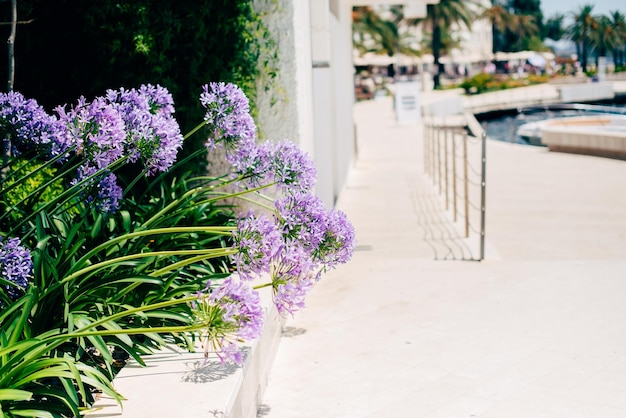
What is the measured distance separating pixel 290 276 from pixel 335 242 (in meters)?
Result: 0.30

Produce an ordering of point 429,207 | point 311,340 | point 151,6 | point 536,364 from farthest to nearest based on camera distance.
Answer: point 429,207, point 151,6, point 311,340, point 536,364

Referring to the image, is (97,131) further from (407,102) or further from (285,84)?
(407,102)

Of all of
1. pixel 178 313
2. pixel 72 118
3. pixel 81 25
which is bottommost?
pixel 178 313

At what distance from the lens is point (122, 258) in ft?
10.9

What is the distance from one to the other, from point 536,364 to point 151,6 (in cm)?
382

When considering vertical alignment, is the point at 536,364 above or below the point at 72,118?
below

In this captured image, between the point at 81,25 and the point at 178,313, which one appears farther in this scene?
the point at 81,25

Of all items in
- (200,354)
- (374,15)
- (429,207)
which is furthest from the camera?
(374,15)

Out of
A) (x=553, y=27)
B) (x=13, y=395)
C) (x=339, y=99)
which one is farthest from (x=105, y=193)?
(x=553, y=27)

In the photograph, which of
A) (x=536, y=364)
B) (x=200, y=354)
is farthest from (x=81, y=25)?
(x=536, y=364)

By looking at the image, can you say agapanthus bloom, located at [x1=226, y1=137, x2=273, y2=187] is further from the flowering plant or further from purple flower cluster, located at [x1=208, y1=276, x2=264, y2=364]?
purple flower cluster, located at [x1=208, y1=276, x2=264, y2=364]

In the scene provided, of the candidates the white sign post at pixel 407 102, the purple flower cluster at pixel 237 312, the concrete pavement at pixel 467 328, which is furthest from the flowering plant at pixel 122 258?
the white sign post at pixel 407 102

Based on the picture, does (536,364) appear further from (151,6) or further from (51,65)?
(51,65)

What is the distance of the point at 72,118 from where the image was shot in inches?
141
